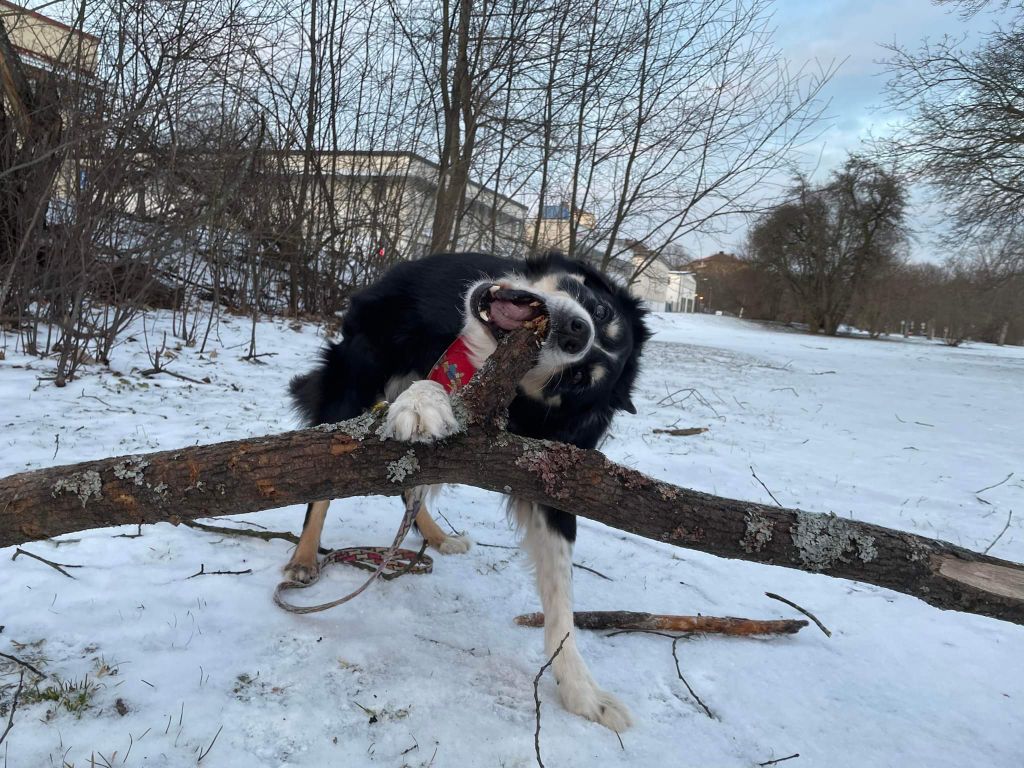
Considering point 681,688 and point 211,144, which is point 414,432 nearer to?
point 681,688

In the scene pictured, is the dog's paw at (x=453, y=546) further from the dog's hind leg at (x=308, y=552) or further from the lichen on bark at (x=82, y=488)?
the lichen on bark at (x=82, y=488)

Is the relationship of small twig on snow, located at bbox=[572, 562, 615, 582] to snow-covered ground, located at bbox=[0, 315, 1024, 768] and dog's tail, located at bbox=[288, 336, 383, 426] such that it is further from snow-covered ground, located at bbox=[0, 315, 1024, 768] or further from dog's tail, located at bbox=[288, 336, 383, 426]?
dog's tail, located at bbox=[288, 336, 383, 426]

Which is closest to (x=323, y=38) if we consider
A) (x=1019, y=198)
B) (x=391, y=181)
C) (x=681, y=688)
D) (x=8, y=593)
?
(x=391, y=181)

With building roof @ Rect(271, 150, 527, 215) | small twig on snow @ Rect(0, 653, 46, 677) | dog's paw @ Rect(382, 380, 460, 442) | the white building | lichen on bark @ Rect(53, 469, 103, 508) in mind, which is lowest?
small twig on snow @ Rect(0, 653, 46, 677)

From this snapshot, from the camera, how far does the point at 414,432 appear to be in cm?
151

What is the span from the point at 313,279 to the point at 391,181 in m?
1.88

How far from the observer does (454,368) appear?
6.69 ft

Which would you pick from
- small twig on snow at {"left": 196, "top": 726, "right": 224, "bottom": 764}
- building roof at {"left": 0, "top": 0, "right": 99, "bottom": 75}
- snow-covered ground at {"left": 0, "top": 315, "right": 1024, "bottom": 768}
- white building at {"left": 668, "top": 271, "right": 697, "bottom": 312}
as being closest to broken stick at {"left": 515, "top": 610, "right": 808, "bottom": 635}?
snow-covered ground at {"left": 0, "top": 315, "right": 1024, "bottom": 768}

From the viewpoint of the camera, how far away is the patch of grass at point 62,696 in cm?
151

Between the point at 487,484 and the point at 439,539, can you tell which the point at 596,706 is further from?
the point at 439,539

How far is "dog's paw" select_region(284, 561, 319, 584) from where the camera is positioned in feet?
7.87

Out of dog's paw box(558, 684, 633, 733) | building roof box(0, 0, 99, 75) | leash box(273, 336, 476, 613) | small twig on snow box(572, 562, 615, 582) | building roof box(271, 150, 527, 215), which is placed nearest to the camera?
dog's paw box(558, 684, 633, 733)

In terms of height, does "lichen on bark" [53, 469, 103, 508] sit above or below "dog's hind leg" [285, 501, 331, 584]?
above

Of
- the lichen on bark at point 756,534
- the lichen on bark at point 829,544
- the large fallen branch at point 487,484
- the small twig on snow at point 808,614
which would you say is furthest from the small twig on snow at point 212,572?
the small twig on snow at point 808,614
